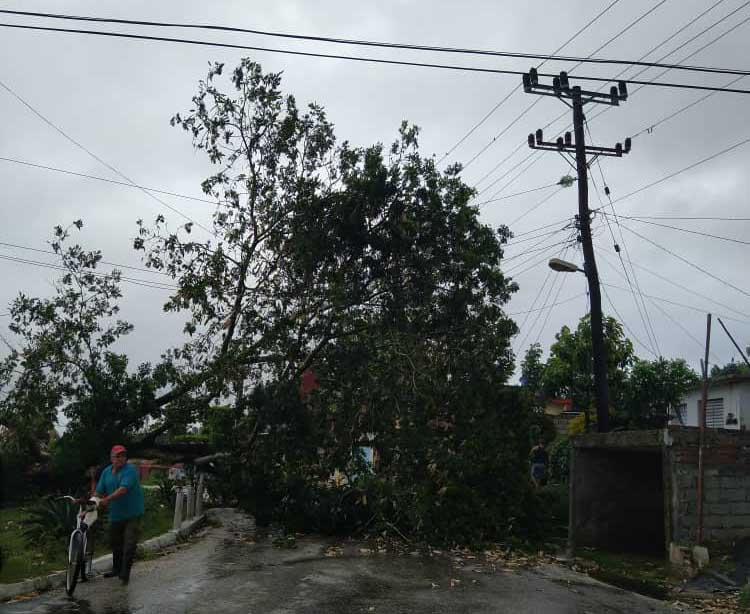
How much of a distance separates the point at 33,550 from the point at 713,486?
11274mm

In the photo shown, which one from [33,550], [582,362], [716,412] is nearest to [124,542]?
[33,550]

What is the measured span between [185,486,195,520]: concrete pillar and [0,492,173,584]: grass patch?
1.51 ft

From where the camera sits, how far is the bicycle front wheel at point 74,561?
9016 millimetres

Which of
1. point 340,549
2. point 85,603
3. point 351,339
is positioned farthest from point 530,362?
point 85,603

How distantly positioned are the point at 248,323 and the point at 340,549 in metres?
6.04

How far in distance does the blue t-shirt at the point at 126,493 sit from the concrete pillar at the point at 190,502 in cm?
819

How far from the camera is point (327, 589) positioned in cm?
1003

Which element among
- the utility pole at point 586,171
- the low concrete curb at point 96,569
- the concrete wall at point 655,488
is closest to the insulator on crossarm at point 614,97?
A: the utility pole at point 586,171

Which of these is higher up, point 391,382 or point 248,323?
point 248,323

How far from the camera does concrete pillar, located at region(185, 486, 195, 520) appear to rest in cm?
1791

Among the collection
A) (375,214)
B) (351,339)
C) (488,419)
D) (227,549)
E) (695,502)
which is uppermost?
(375,214)

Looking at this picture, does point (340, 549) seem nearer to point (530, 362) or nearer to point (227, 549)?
point (227, 549)

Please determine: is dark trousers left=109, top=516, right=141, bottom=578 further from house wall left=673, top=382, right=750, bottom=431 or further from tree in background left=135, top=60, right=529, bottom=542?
house wall left=673, top=382, right=750, bottom=431

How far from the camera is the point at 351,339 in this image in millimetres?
18109
